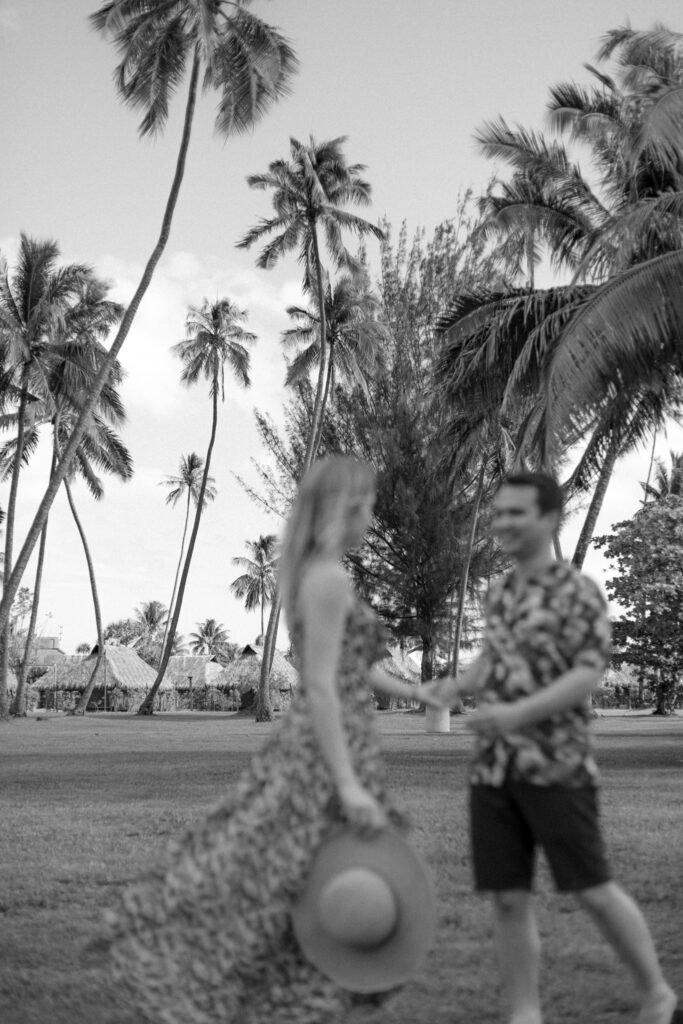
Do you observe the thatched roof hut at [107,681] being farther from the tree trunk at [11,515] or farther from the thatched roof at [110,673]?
the tree trunk at [11,515]

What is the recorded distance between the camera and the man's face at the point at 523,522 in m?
3.73

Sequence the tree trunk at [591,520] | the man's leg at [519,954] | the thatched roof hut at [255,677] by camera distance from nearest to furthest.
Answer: the man's leg at [519,954] < the tree trunk at [591,520] < the thatched roof hut at [255,677]

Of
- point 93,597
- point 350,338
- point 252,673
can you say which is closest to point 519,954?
point 350,338

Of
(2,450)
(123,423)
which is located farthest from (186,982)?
(2,450)

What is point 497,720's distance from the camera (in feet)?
11.3

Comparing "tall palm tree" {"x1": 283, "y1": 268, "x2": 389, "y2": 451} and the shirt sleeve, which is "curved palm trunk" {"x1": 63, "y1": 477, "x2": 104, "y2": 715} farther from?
the shirt sleeve

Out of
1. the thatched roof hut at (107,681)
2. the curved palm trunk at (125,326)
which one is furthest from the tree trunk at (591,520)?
the thatched roof hut at (107,681)

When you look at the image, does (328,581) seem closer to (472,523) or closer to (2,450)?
(472,523)

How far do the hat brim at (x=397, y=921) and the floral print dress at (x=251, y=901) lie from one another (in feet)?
0.15

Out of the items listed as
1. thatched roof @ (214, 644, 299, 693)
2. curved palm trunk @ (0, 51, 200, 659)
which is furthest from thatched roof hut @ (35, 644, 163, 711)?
curved palm trunk @ (0, 51, 200, 659)

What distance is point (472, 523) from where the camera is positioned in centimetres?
3812

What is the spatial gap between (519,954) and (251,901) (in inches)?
36.4

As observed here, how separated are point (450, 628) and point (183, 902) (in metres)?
38.3

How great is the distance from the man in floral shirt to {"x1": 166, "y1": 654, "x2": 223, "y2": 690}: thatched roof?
76883 millimetres
